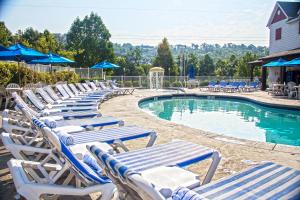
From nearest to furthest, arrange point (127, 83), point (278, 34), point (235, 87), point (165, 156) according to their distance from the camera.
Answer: point (165, 156), point (235, 87), point (278, 34), point (127, 83)

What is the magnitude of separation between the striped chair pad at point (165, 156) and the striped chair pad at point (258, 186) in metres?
0.57

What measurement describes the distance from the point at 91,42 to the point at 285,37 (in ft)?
69.4

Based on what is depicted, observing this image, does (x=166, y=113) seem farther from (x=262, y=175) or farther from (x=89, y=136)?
(x=262, y=175)

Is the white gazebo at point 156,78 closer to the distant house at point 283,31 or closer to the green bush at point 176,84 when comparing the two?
the green bush at point 176,84

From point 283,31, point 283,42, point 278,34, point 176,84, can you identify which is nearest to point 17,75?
point 176,84

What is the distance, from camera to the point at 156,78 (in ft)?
75.5

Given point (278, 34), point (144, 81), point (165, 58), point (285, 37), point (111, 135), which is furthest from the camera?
point (165, 58)

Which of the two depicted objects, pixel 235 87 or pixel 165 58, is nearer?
pixel 235 87

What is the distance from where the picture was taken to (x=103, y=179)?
210cm

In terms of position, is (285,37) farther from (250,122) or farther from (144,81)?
(250,122)

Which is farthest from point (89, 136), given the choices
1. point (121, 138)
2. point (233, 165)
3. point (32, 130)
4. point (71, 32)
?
point (71, 32)

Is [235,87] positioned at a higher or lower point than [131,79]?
lower

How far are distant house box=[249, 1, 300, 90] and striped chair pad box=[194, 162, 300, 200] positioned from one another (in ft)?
56.5

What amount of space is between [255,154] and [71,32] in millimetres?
33519
